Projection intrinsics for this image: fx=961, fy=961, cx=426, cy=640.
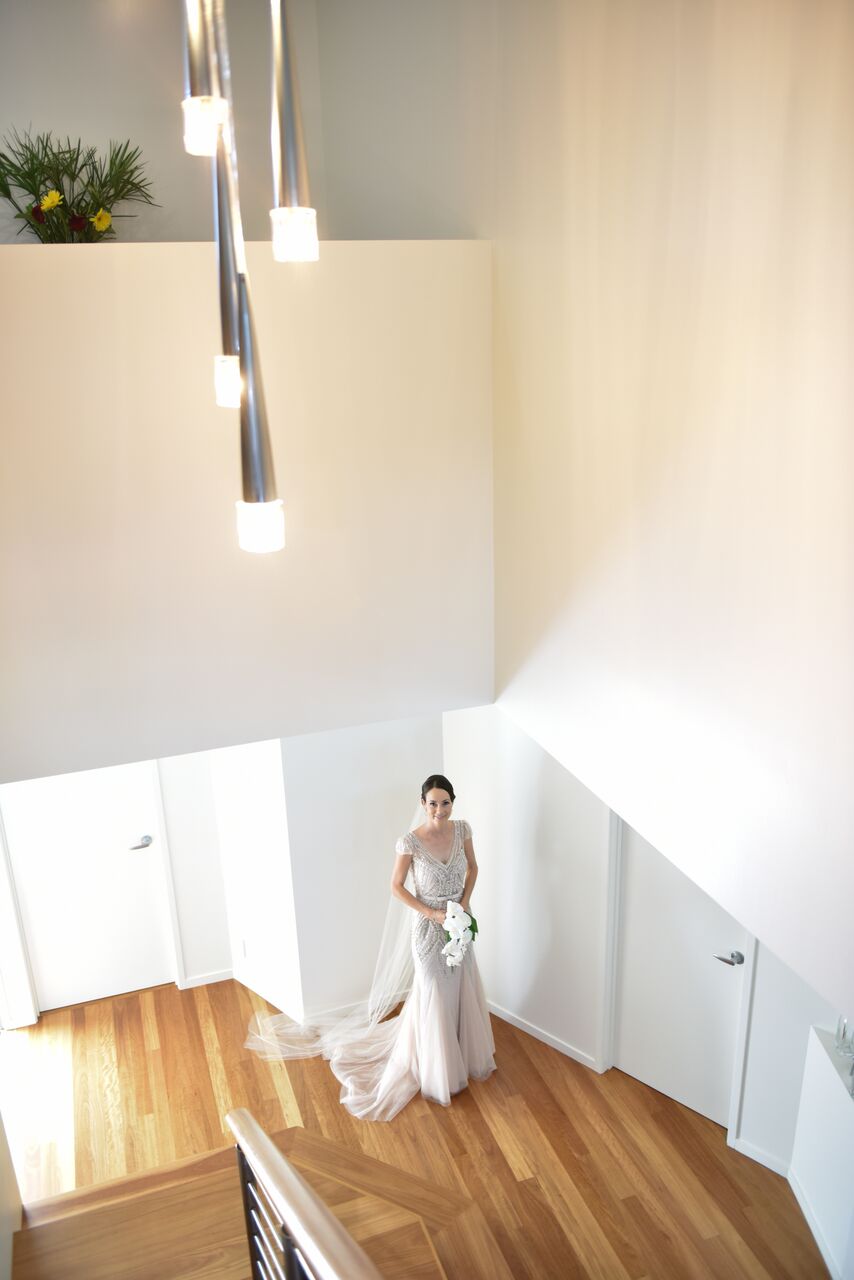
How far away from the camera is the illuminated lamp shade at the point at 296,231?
5.95ft

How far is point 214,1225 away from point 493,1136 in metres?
1.65

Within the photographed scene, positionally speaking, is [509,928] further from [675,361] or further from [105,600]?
[675,361]

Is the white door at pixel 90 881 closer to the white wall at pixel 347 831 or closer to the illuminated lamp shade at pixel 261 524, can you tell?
the white wall at pixel 347 831

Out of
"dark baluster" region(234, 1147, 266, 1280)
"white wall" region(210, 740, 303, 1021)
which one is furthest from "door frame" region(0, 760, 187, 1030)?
"dark baluster" region(234, 1147, 266, 1280)

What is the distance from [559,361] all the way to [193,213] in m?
2.15

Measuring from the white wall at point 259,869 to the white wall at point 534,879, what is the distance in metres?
1.04

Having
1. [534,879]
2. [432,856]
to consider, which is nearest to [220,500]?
[432,856]

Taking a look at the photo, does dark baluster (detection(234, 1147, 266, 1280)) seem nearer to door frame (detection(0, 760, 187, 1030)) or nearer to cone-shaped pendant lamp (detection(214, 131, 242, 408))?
cone-shaped pendant lamp (detection(214, 131, 242, 408))

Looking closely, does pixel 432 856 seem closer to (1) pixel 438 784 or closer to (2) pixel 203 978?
(1) pixel 438 784

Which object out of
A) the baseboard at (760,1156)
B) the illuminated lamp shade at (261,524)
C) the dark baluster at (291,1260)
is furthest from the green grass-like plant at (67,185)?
the baseboard at (760,1156)

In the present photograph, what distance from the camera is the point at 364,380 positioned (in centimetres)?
366

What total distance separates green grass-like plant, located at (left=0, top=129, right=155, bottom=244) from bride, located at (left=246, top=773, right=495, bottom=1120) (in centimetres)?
287

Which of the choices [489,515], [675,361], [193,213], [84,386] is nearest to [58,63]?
[193,213]

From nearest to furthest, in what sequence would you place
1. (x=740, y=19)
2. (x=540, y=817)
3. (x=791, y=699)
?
(x=740, y=19), (x=791, y=699), (x=540, y=817)
